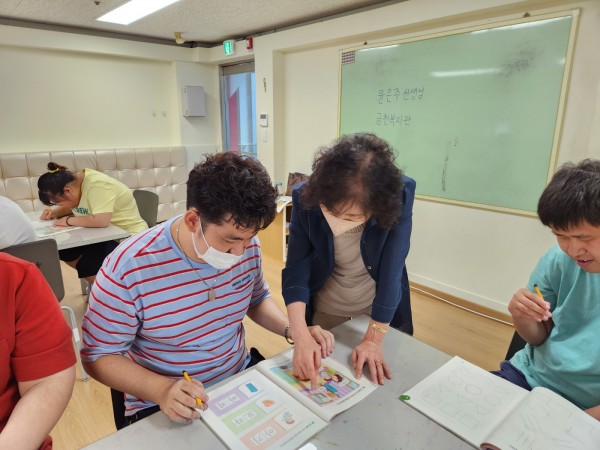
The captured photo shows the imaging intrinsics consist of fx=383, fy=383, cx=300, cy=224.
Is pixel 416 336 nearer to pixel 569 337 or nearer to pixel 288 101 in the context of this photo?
pixel 569 337

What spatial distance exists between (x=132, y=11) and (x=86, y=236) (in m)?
2.20

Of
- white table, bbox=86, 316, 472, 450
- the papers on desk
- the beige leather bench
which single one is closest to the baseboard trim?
white table, bbox=86, 316, 472, 450

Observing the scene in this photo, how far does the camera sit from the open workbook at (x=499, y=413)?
82cm

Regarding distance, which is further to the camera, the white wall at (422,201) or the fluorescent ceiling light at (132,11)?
the fluorescent ceiling light at (132,11)

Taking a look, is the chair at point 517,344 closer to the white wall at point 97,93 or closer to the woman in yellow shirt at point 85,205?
the woman in yellow shirt at point 85,205

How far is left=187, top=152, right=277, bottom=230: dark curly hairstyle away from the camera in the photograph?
925mm

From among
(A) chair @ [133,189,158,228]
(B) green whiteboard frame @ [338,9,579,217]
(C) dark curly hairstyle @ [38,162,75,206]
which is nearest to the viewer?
(B) green whiteboard frame @ [338,9,579,217]

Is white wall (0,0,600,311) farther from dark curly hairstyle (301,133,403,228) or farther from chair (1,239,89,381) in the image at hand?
chair (1,239,89,381)

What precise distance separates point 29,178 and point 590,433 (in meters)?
4.69

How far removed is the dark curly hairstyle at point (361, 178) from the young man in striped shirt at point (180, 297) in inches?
6.3

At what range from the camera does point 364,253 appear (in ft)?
4.22

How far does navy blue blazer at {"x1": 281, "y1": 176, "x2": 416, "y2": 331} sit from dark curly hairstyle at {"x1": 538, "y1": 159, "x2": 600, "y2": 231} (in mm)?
374

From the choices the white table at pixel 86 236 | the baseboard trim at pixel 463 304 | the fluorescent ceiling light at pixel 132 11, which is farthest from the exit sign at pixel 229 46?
the baseboard trim at pixel 463 304

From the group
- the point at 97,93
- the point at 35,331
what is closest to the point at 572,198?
the point at 35,331
